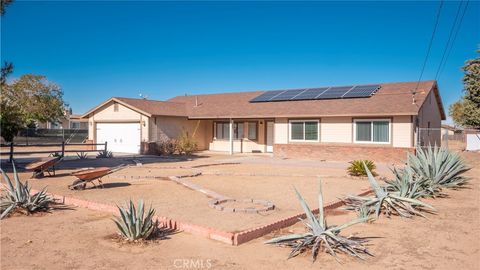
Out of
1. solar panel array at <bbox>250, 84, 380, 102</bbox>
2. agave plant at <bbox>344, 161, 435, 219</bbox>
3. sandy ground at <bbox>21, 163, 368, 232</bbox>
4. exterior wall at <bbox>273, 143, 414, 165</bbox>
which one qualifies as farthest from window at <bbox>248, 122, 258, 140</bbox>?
agave plant at <bbox>344, 161, 435, 219</bbox>

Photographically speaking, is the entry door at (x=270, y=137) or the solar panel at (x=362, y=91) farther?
the entry door at (x=270, y=137)

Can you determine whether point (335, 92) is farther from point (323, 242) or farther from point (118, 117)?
point (323, 242)

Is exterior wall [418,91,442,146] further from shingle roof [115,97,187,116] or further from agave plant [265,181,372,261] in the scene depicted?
agave plant [265,181,372,261]

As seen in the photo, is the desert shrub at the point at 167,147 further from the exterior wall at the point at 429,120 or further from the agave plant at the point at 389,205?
the agave plant at the point at 389,205

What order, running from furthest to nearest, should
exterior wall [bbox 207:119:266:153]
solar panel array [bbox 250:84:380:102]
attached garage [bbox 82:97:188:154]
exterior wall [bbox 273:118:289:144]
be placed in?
exterior wall [bbox 207:119:266:153] < attached garage [bbox 82:97:188:154] < exterior wall [bbox 273:118:289:144] < solar panel array [bbox 250:84:380:102]

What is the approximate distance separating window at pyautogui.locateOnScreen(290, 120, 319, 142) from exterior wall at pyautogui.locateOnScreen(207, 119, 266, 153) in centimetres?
332

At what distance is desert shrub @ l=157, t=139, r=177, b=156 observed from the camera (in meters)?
25.4

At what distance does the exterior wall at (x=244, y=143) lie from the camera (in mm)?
27219

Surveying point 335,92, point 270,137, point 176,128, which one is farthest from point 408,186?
point 176,128

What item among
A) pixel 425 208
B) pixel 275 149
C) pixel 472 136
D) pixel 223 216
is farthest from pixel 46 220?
pixel 472 136

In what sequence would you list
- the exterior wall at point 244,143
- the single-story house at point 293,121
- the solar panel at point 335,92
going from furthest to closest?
the exterior wall at point 244,143 → the solar panel at point 335,92 → the single-story house at point 293,121

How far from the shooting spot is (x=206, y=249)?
19.1 feet

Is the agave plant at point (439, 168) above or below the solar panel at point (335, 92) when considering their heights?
below
